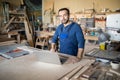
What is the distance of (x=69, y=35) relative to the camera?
2074mm

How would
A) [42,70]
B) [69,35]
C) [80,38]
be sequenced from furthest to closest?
[69,35] < [80,38] < [42,70]

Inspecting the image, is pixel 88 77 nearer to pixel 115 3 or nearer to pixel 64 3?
pixel 115 3

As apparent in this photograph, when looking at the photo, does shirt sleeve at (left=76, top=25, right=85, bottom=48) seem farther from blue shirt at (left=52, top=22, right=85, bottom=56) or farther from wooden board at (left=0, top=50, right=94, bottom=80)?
wooden board at (left=0, top=50, right=94, bottom=80)

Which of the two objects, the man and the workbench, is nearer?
the workbench

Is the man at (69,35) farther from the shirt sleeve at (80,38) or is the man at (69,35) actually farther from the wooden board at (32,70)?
the wooden board at (32,70)

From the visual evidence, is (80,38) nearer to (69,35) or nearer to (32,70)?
(69,35)

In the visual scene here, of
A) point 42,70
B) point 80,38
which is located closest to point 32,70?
point 42,70

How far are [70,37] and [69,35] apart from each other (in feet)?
0.11

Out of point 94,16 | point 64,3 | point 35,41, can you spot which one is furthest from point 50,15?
point 94,16

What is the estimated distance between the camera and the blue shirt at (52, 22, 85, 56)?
200 cm

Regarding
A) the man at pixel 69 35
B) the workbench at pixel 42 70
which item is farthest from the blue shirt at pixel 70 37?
the workbench at pixel 42 70

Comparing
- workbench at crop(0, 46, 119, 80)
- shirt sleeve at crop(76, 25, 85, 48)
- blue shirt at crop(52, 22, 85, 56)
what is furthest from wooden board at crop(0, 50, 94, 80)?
blue shirt at crop(52, 22, 85, 56)

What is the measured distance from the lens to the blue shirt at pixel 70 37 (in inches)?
78.8

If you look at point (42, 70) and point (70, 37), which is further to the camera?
point (70, 37)
